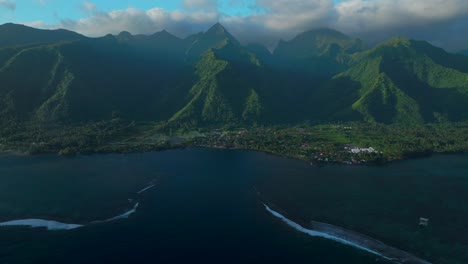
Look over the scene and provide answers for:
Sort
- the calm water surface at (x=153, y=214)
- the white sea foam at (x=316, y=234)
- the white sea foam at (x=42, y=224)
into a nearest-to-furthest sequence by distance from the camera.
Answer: the calm water surface at (x=153, y=214) < the white sea foam at (x=316, y=234) < the white sea foam at (x=42, y=224)

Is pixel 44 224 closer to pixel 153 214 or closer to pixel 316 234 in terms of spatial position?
pixel 153 214

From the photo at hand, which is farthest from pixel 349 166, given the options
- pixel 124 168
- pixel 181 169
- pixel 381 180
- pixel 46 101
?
pixel 46 101

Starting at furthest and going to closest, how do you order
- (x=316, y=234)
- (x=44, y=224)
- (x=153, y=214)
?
1. (x=153, y=214)
2. (x=44, y=224)
3. (x=316, y=234)

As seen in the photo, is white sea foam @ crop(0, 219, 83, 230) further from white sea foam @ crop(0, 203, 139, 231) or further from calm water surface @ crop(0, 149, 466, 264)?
calm water surface @ crop(0, 149, 466, 264)

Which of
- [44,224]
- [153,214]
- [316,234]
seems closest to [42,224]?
[44,224]

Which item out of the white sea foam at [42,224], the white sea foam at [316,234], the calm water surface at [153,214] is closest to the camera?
the calm water surface at [153,214]

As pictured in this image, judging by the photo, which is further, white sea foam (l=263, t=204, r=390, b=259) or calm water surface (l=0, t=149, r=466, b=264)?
white sea foam (l=263, t=204, r=390, b=259)

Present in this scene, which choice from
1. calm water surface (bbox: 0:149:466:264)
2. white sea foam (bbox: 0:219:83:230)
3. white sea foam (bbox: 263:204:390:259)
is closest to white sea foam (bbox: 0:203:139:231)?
white sea foam (bbox: 0:219:83:230)

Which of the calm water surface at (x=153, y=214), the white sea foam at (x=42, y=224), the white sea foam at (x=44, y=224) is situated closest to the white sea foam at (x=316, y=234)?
the calm water surface at (x=153, y=214)

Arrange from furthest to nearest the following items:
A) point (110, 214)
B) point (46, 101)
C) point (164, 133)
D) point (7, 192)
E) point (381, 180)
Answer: point (46, 101), point (164, 133), point (381, 180), point (7, 192), point (110, 214)

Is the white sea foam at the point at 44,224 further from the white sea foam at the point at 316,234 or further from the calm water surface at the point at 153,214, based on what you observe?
the white sea foam at the point at 316,234

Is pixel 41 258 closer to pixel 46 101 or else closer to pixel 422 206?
pixel 422 206
